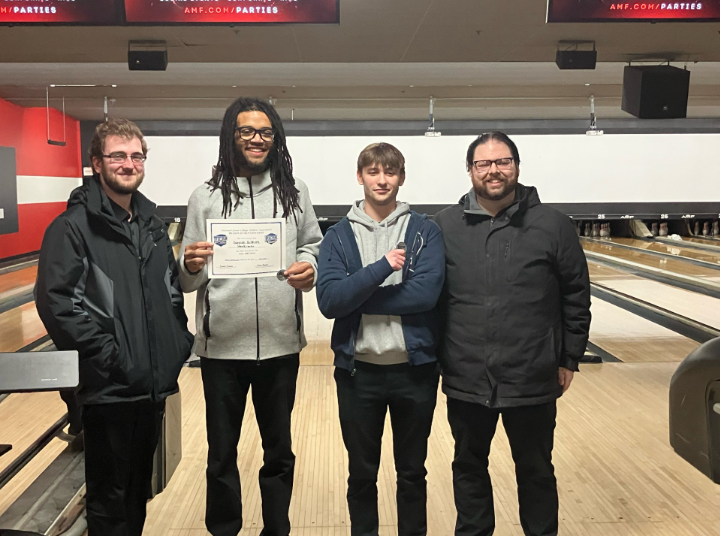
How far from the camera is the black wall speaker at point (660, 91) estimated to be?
4434mm

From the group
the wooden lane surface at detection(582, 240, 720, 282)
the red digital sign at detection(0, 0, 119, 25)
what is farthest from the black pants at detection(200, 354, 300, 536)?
the wooden lane surface at detection(582, 240, 720, 282)

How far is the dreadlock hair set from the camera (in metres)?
1.71

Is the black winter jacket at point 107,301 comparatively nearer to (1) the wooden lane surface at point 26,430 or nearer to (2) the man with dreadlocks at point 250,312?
(2) the man with dreadlocks at point 250,312

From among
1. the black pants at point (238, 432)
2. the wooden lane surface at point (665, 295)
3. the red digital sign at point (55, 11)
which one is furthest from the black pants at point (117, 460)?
the wooden lane surface at point (665, 295)

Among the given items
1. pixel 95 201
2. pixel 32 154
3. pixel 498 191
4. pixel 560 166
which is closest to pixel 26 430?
pixel 95 201

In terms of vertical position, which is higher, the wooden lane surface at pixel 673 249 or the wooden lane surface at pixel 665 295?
the wooden lane surface at pixel 673 249

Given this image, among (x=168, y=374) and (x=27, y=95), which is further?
(x=27, y=95)

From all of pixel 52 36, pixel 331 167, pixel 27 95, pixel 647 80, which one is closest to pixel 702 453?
pixel 647 80

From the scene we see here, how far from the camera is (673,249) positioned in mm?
9391

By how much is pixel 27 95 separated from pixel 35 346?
17.4 ft

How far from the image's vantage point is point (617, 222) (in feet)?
40.3

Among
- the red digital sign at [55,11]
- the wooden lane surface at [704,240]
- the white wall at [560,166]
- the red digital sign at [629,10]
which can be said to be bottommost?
the wooden lane surface at [704,240]

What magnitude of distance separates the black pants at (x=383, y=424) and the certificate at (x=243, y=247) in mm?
371

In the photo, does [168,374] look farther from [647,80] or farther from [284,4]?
[647,80]
